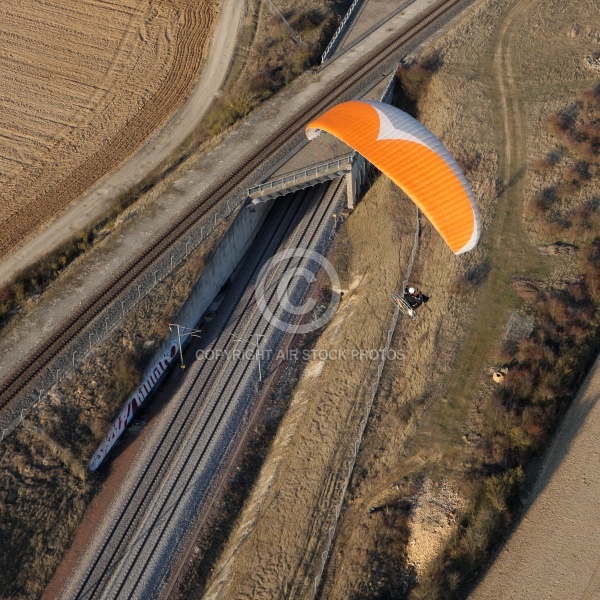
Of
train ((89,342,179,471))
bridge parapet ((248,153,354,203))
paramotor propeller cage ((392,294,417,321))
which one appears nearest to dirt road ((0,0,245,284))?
bridge parapet ((248,153,354,203))

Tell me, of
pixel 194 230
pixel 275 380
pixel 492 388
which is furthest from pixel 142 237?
pixel 492 388

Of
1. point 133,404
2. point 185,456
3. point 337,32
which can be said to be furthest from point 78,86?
point 185,456

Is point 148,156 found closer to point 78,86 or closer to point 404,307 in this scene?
point 78,86

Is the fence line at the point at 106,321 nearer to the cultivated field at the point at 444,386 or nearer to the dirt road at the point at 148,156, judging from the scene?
the dirt road at the point at 148,156

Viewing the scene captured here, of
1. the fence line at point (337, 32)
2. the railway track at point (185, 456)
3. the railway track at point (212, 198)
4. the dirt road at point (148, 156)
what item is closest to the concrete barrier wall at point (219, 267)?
the railway track at point (185, 456)

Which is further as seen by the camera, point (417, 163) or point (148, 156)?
point (148, 156)

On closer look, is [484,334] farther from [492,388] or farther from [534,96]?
[534,96]

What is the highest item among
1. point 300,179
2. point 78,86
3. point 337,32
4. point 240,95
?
point 337,32
